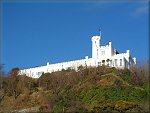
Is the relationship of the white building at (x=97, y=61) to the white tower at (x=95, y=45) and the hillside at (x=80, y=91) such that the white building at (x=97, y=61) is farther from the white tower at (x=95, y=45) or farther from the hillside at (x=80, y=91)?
the hillside at (x=80, y=91)

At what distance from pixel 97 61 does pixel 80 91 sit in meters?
8.76

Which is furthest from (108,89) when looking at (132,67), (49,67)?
(49,67)

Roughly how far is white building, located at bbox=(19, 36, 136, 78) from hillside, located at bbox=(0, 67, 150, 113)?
6.86 ft

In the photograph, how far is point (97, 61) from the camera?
2653 inches

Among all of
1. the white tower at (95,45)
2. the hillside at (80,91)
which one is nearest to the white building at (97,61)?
the white tower at (95,45)

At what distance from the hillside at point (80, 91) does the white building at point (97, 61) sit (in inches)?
82.4

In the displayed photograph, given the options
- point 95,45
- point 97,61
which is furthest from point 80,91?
point 95,45

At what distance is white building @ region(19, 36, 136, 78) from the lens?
6606cm

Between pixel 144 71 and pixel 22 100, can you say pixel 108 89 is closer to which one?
pixel 144 71

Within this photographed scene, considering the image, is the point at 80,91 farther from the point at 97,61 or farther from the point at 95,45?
the point at 95,45

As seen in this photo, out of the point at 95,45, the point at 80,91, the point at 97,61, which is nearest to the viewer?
the point at 80,91

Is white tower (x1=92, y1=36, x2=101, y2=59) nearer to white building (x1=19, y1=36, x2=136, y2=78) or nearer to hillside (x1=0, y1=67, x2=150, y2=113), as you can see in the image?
white building (x1=19, y1=36, x2=136, y2=78)

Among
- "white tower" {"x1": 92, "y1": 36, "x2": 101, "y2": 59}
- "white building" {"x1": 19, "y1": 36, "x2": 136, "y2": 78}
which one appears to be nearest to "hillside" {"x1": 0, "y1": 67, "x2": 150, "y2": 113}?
"white building" {"x1": 19, "y1": 36, "x2": 136, "y2": 78}

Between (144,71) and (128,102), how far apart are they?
937 centimetres
